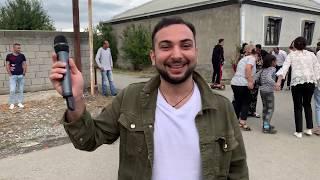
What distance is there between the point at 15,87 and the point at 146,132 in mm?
8509

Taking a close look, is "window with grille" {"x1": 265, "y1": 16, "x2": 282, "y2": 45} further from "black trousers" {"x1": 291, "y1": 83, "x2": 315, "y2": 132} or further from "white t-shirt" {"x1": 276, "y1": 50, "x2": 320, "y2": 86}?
"black trousers" {"x1": 291, "y1": 83, "x2": 315, "y2": 132}

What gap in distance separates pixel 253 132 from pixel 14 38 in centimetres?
779

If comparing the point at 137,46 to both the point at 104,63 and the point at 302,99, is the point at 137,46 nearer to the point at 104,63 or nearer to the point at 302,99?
the point at 104,63

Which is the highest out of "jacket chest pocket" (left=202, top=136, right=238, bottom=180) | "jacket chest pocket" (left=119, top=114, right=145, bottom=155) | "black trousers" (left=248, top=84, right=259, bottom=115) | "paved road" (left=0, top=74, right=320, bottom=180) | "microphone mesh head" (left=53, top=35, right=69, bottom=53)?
"microphone mesh head" (left=53, top=35, right=69, bottom=53)

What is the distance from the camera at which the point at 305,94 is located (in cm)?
665

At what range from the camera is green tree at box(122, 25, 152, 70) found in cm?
2306

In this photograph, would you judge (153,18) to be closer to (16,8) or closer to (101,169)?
(16,8)

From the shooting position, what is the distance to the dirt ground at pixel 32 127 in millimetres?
6270

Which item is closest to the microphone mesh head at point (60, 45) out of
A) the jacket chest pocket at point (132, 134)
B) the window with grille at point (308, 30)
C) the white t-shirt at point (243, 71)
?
the jacket chest pocket at point (132, 134)

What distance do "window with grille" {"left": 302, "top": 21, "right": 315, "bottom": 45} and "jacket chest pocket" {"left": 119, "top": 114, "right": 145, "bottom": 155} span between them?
21.9 m

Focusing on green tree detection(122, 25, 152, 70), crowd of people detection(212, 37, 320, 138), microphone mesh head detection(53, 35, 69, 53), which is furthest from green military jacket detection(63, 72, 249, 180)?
green tree detection(122, 25, 152, 70)

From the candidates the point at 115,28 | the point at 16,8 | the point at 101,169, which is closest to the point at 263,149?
the point at 101,169

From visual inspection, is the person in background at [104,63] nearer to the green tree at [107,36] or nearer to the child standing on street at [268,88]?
the child standing on street at [268,88]

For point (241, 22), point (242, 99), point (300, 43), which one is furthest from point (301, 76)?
point (241, 22)
